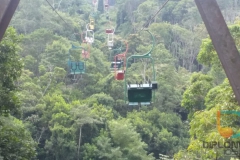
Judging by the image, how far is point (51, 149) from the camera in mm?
15797

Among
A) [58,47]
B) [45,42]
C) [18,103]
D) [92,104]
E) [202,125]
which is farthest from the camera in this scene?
[45,42]

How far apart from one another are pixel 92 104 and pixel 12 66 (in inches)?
526

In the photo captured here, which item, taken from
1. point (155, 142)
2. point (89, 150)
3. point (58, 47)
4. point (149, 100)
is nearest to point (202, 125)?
point (149, 100)

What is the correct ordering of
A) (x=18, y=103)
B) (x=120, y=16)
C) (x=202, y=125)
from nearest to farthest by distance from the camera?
(x=18, y=103)
(x=202, y=125)
(x=120, y=16)

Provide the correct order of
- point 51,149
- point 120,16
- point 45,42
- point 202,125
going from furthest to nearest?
point 120,16 → point 45,42 → point 51,149 → point 202,125

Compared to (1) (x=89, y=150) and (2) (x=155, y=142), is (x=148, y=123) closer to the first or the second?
(2) (x=155, y=142)

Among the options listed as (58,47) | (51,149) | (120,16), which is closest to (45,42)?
(58,47)

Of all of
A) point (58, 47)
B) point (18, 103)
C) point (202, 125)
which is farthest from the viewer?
point (58, 47)

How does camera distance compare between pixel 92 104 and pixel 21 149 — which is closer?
pixel 21 149

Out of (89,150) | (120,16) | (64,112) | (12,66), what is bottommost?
(89,150)

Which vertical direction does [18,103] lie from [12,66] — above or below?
below

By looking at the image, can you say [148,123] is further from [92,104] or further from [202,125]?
[202,125]

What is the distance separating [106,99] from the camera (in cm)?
1923

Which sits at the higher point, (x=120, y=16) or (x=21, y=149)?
(x=120, y=16)
